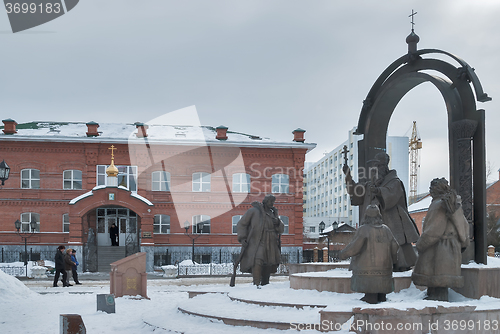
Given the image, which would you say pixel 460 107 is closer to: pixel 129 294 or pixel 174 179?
pixel 129 294

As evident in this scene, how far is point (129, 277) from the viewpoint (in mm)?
14555

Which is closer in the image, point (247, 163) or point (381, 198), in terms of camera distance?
point (381, 198)

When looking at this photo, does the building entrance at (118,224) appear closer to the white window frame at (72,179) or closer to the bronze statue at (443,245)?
the white window frame at (72,179)

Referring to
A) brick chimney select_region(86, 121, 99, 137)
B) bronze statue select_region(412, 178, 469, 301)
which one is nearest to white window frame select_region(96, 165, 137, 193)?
brick chimney select_region(86, 121, 99, 137)

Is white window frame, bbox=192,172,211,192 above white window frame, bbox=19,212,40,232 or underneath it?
above

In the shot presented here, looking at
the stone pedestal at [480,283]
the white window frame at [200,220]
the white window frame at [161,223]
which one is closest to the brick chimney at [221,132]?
the white window frame at [200,220]

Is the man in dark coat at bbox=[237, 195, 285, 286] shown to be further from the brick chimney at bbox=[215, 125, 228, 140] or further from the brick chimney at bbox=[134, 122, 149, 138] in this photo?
the brick chimney at bbox=[134, 122, 149, 138]

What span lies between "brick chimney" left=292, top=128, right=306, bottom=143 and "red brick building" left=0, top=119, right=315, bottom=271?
0.23ft

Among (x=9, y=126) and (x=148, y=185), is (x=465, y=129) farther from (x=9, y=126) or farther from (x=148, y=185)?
(x=9, y=126)

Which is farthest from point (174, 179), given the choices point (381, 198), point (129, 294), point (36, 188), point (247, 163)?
point (381, 198)

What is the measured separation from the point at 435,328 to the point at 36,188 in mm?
33212

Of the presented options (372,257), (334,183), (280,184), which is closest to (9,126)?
(280,184)

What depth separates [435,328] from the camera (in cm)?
681

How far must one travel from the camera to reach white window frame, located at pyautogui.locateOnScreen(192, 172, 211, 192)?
3759 cm
